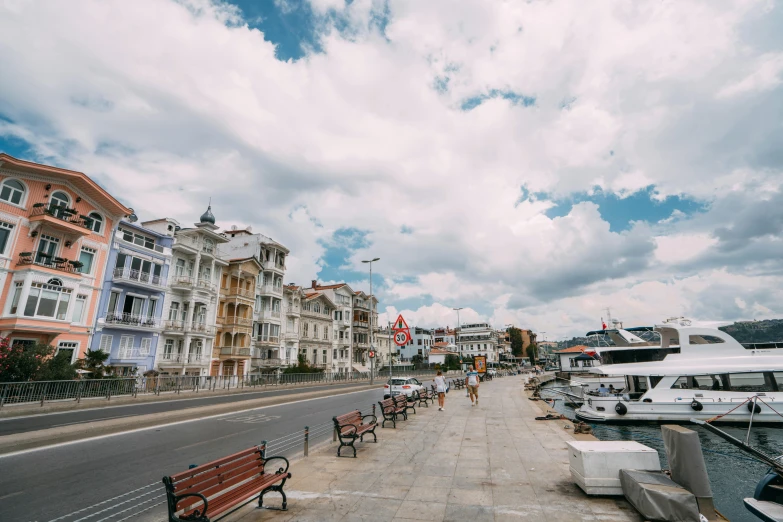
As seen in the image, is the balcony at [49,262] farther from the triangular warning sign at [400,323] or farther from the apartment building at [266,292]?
the triangular warning sign at [400,323]

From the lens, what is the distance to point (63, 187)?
2612 cm

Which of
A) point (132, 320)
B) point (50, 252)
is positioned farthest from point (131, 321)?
point (50, 252)

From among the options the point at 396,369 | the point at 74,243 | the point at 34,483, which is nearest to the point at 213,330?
the point at 74,243

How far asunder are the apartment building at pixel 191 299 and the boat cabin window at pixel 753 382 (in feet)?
131

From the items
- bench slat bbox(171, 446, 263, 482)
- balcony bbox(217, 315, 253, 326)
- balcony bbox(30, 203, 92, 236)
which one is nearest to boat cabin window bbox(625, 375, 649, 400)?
bench slat bbox(171, 446, 263, 482)

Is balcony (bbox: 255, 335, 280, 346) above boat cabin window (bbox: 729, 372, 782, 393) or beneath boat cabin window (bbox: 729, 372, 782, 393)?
above

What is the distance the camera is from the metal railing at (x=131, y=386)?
18266 millimetres

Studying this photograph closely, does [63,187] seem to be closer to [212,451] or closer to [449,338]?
[212,451]

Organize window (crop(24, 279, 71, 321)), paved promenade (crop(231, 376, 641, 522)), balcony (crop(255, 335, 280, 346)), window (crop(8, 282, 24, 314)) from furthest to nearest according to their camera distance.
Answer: balcony (crop(255, 335, 280, 346))
window (crop(24, 279, 71, 321))
window (crop(8, 282, 24, 314))
paved promenade (crop(231, 376, 641, 522))

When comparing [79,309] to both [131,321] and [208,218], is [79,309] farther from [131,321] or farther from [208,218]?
[208,218]

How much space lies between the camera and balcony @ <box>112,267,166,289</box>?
95.3 ft

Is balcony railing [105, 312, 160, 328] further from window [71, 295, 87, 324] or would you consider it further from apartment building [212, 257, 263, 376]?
apartment building [212, 257, 263, 376]

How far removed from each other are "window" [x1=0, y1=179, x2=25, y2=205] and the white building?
10266 centimetres

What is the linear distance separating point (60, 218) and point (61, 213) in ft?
1.59
